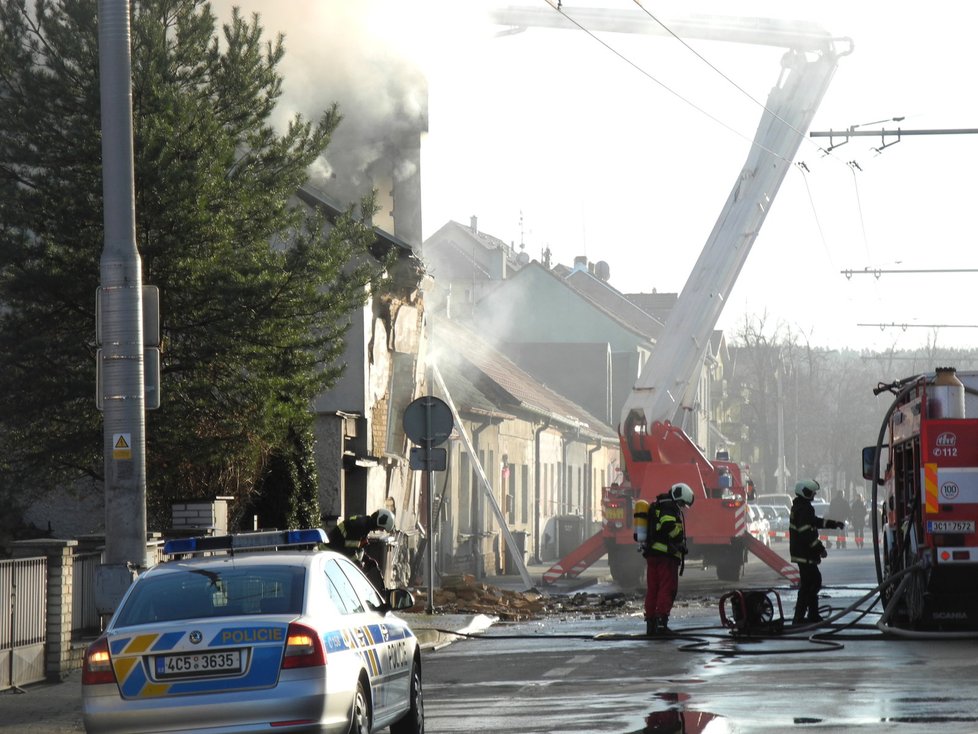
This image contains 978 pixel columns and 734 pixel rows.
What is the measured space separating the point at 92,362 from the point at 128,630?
9320 millimetres

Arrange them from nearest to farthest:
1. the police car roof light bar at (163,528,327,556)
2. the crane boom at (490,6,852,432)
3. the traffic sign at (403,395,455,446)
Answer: the police car roof light bar at (163,528,327,556)
the traffic sign at (403,395,455,446)
the crane boom at (490,6,852,432)

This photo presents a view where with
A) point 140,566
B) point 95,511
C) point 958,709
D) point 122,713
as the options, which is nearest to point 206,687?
point 122,713

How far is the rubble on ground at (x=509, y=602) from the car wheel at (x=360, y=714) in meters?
12.3

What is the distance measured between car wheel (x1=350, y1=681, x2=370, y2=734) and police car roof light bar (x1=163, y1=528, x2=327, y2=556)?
47.9 inches

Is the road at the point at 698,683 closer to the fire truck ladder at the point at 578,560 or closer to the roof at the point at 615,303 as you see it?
the fire truck ladder at the point at 578,560

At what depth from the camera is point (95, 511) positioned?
71.6 ft

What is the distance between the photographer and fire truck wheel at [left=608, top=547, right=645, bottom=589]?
28.2 metres

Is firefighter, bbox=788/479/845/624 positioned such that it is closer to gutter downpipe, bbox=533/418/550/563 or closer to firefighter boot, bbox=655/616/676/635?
firefighter boot, bbox=655/616/676/635

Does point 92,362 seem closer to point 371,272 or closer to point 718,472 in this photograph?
point 371,272

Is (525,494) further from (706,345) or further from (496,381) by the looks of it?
(706,345)

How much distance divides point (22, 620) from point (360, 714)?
18.8 ft

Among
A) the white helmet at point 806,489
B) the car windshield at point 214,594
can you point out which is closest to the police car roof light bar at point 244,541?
the car windshield at point 214,594

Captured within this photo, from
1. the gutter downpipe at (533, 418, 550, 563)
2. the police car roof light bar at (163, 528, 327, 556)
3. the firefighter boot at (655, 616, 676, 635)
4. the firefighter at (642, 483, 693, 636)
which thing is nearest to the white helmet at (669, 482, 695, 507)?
the firefighter at (642, 483, 693, 636)

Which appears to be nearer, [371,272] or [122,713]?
[122,713]
